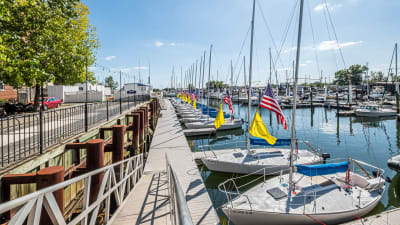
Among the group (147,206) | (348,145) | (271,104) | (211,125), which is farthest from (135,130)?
(348,145)

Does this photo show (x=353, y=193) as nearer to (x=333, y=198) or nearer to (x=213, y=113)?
(x=333, y=198)

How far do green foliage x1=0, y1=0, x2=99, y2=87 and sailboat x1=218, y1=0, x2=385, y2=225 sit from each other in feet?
37.2

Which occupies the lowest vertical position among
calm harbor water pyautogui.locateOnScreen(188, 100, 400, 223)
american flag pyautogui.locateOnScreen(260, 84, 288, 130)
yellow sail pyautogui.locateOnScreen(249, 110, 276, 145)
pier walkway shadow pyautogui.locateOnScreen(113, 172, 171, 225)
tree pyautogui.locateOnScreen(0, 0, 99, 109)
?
calm harbor water pyautogui.locateOnScreen(188, 100, 400, 223)

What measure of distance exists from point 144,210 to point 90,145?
2.73 meters

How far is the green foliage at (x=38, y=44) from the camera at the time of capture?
12047 millimetres

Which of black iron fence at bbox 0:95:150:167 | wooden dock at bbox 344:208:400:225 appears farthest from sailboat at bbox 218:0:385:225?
black iron fence at bbox 0:95:150:167

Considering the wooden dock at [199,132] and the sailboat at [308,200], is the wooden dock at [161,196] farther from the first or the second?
the wooden dock at [199,132]

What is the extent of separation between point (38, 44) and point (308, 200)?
1843 centimetres

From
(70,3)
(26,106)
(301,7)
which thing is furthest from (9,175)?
(26,106)

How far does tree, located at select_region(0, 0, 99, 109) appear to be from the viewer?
12.0 m

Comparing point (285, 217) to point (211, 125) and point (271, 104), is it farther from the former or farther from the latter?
point (211, 125)

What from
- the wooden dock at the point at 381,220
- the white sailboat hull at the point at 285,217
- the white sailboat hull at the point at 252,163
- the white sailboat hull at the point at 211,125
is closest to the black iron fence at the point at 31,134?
the white sailboat hull at the point at 285,217

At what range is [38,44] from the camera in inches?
546

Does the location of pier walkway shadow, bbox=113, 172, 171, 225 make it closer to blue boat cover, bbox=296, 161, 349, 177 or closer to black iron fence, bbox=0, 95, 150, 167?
black iron fence, bbox=0, 95, 150, 167
